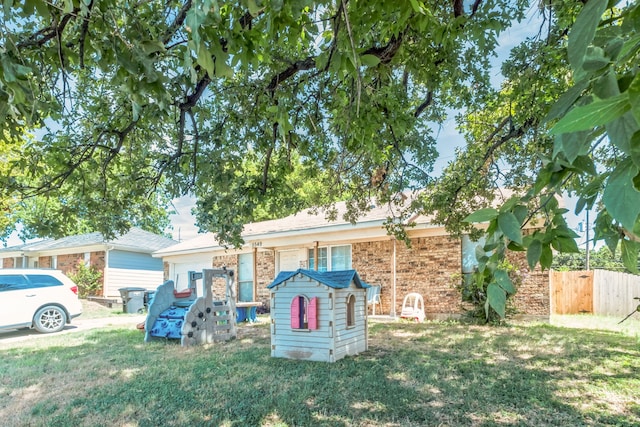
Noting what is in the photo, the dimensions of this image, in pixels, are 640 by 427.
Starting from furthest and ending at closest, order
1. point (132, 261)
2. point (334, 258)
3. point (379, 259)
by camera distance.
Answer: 1. point (132, 261)
2. point (334, 258)
3. point (379, 259)

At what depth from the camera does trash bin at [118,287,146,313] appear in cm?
1575

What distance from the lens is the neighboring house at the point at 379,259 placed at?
425 inches

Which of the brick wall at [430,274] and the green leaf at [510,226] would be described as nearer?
the green leaf at [510,226]

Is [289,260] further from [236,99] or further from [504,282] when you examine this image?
[504,282]

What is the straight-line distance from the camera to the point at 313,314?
655 cm

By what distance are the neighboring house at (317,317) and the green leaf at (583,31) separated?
6009mm

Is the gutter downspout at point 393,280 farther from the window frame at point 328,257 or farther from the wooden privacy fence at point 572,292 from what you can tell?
the wooden privacy fence at point 572,292

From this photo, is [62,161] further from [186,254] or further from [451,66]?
[186,254]

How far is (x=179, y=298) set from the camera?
955cm

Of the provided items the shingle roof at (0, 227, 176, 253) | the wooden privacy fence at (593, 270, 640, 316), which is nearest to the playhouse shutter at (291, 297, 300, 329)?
the wooden privacy fence at (593, 270, 640, 316)

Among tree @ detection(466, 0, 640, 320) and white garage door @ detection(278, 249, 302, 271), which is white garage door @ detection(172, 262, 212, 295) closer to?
white garage door @ detection(278, 249, 302, 271)

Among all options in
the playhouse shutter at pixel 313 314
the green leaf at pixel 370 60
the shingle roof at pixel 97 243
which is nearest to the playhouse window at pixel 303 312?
the playhouse shutter at pixel 313 314

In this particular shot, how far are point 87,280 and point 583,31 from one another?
22.2 metres

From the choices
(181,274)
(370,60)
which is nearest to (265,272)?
(181,274)
